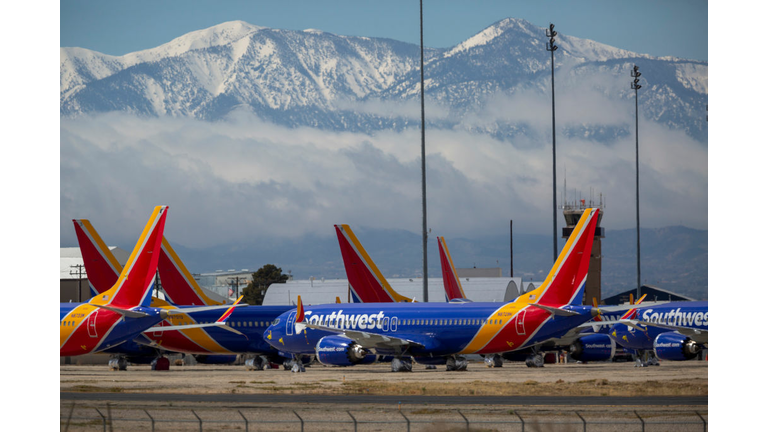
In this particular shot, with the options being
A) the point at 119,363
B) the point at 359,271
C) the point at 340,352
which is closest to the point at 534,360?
the point at 359,271

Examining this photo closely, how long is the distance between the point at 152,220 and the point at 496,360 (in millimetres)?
24776

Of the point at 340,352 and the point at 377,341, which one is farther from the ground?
the point at 377,341

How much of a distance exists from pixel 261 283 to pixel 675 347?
12446cm

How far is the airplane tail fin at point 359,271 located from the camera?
209 ft

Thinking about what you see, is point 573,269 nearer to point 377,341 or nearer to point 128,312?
point 377,341

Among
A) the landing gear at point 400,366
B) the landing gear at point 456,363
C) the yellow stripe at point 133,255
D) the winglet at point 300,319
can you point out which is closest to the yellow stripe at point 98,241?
the yellow stripe at point 133,255

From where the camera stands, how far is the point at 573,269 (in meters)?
50.6

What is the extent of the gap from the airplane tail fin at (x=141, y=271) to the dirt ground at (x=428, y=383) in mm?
4300

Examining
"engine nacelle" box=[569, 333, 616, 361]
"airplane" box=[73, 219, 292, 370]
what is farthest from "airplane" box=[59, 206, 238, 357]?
"engine nacelle" box=[569, 333, 616, 361]

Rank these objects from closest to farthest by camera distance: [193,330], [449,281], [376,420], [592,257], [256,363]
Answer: [376,420] < [193,330] < [256,363] < [449,281] < [592,257]

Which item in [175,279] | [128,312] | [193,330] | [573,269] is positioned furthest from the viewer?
[175,279]

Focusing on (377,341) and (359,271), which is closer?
(377,341)

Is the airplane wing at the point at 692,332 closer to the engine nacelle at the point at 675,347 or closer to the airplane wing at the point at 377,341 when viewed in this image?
the engine nacelle at the point at 675,347

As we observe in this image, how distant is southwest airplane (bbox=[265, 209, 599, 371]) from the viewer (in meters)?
50.3
